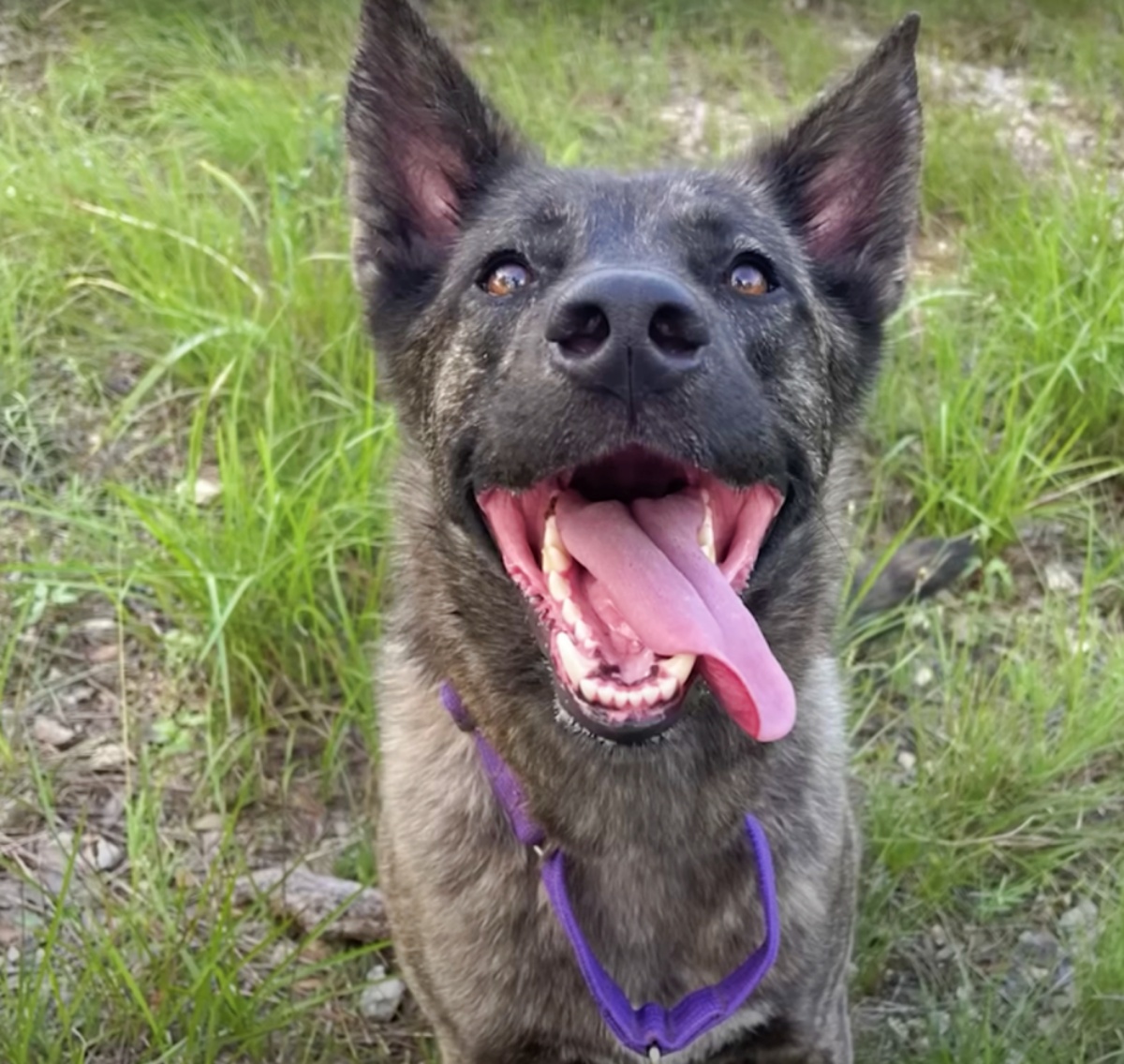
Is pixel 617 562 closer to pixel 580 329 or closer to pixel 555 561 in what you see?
pixel 555 561

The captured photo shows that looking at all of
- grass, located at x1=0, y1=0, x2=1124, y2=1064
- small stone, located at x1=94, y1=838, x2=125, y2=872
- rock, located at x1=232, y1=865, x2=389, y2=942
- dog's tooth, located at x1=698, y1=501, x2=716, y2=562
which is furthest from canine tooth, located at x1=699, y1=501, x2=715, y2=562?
small stone, located at x1=94, y1=838, x2=125, y2=872

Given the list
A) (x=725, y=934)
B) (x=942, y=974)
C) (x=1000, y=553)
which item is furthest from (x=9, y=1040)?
(x=1000, y=553)

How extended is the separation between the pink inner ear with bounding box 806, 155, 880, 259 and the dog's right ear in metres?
0.54

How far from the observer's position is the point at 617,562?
1611 mm

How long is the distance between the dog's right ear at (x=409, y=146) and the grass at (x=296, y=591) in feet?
2.68

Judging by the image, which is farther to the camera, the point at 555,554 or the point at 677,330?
the point at 555,554

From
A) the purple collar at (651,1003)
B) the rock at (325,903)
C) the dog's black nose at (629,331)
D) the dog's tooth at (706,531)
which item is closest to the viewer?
the dog's black nose at (629,331)

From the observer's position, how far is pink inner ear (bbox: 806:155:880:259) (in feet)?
7.05

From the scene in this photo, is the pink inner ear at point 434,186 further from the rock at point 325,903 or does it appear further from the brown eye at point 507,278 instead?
the rock at point 325,903

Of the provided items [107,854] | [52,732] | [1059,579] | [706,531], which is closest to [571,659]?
[706,531]

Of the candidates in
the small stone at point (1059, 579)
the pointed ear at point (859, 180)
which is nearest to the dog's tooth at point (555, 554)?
the pointed ear at point (859, 180)

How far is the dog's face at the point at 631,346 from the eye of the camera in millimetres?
1541

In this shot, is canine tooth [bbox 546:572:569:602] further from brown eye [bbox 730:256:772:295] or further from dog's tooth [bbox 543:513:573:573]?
brown eye [bbox 730:256:772:295]

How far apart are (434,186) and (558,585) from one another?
85 cm
